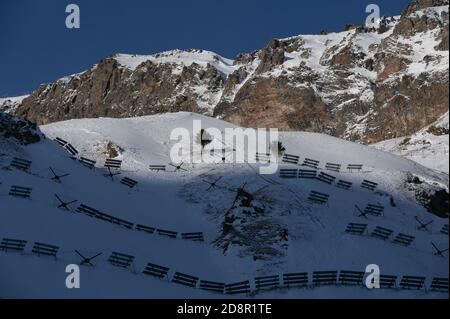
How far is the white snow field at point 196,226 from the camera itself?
153 ft

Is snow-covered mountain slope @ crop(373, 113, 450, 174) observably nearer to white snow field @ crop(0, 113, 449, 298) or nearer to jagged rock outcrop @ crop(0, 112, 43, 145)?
white snow field @ crop(0, 113, 449, 298)

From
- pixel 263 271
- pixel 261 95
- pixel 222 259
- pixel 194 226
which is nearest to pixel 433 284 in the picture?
pixel 263 271

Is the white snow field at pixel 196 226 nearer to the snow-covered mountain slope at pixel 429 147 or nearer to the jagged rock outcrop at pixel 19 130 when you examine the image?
the jagged rock outcrop at pixel 19 130

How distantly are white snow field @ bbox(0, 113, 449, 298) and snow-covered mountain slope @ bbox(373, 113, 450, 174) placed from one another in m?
15.8

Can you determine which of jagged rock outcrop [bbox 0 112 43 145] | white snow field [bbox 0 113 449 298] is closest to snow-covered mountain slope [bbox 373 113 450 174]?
white snow field [bbox 0 113 449 298]

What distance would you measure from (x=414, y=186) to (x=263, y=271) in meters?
23.2

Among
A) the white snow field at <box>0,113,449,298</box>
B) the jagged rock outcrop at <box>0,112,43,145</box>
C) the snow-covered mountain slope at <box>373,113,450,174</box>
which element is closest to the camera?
the white snow field at <box>0,113,449,298</box>

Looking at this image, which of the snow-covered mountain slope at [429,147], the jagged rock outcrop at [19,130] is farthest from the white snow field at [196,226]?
the snow-covered mountain slope at [429,147]

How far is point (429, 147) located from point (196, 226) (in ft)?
185

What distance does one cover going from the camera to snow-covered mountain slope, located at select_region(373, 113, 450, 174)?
318 feet

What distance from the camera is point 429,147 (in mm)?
107750

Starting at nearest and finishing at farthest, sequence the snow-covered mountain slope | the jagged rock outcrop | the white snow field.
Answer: the white snow field → the jagged rock outcrop → the snow-covered mountain slope

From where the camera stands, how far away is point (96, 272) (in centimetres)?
4697
